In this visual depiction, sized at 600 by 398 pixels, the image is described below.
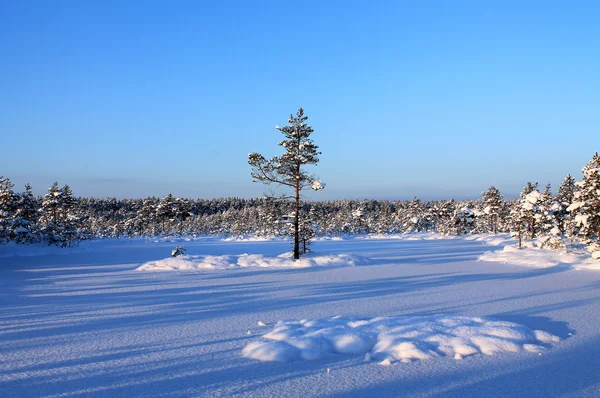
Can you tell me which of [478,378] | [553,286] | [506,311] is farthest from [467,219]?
[478,378]

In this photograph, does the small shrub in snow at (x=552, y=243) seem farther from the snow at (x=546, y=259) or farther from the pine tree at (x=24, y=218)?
the pine tree at (x=24, y=218)

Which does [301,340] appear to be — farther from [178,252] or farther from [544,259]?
[544,259]

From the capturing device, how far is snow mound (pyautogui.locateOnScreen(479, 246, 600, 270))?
23641mm

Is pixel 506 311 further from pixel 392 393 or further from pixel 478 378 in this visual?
pixel 392 393

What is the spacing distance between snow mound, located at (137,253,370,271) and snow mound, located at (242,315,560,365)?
567 inches

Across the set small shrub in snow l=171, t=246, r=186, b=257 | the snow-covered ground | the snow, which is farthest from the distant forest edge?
the snow-covered ground

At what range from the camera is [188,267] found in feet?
74.0

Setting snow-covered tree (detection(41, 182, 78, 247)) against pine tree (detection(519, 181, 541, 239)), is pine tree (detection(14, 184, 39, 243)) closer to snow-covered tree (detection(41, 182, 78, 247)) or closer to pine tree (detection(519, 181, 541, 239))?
snow-covered tree (detection(41, 182, 78, 247))

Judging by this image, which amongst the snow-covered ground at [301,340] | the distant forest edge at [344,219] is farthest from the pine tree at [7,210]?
the snow-covered ground at [301,340]

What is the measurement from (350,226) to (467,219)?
68.3 feet

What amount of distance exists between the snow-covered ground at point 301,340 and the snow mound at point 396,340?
0.08ft

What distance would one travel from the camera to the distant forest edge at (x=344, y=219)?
27312 mm

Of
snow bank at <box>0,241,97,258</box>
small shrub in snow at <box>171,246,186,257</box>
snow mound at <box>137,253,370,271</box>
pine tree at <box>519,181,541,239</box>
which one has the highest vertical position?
pine tree at <box>519,181,541,239</box>

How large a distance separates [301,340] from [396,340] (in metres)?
1.86
